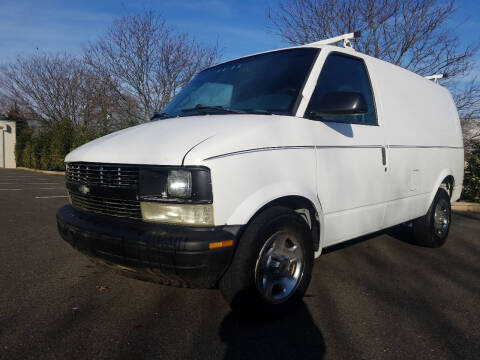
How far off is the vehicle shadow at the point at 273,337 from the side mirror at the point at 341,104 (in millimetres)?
1560

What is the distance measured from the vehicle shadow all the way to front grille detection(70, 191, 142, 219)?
3.29 feet

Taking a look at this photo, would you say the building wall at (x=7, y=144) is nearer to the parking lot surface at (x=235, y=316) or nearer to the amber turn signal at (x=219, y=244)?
the parking lot surface at (x=235, y=316)

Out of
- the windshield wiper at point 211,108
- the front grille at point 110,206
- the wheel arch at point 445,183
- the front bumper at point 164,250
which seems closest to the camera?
the front bumper at point 164,250

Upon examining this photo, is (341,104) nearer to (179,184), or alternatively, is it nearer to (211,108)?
(211,108)

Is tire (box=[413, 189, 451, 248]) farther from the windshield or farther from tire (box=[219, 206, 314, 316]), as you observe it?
the windshield

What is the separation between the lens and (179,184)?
2250 mm

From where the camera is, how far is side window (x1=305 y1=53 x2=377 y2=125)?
3.03m

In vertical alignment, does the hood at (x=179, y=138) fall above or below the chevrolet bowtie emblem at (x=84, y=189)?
above

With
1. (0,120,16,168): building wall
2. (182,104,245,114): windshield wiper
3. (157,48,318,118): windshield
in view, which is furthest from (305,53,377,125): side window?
(0,120,16,168): building wall

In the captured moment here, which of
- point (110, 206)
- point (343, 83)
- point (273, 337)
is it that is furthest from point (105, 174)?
point (343, 83)

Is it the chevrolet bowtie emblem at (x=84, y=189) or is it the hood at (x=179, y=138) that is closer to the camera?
the hood at (x=179, y=138)

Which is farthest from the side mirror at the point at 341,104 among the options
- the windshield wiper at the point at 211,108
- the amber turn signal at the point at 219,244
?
the amber turn signal at the point at 219,244

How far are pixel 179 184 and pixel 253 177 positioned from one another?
1.60 ft

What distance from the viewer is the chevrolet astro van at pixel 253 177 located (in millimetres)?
2248
